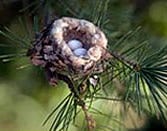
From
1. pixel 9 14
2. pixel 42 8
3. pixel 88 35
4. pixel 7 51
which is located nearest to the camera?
pixel 88 35

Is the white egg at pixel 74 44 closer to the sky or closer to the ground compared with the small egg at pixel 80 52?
closer to the sky

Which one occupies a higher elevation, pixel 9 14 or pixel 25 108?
pixel 9 14

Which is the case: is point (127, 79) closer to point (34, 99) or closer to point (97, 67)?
point (97, 67)

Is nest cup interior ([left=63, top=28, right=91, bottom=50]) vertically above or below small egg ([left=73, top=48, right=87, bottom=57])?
above

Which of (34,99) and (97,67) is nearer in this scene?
(97,67)

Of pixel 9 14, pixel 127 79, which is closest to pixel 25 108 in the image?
pixel 9 14

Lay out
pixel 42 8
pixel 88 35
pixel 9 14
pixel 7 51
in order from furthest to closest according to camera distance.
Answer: pixel 9 14
pixel 7 51
pixel 42 8
pixel 88 35

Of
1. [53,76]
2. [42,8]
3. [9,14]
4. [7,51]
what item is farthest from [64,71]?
[9,14]

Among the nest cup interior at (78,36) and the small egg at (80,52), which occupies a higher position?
the nest cup interior at (78,36)
